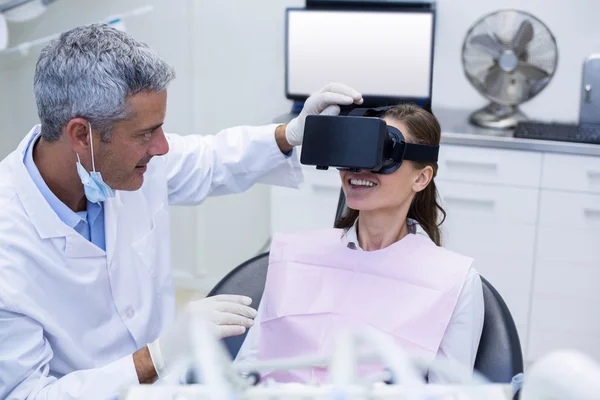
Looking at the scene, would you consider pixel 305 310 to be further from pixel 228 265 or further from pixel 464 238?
pixel 228 265

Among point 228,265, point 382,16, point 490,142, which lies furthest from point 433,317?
point 228,265

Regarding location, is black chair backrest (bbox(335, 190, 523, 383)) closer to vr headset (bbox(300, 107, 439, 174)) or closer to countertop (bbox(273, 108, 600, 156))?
vr headset (bbox(300, 107, 439, 174))

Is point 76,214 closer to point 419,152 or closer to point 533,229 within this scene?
point 419,152

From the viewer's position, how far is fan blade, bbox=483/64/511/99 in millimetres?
2805

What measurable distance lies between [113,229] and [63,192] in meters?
0.13

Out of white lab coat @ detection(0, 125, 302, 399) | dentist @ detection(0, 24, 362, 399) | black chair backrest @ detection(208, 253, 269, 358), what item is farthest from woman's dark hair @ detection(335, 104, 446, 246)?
white lab coat @ detection(0, 125, 302, 399)

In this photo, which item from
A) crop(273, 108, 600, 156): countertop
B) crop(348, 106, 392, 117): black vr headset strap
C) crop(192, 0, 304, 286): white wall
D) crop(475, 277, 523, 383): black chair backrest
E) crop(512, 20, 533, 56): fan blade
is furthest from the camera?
crop(192, 0, 304, 286): white wall

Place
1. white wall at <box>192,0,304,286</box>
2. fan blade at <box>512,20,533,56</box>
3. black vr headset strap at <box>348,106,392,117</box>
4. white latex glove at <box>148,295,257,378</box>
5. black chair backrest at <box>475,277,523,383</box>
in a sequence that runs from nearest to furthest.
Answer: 1. white latex glove at <box>148,295,257,378</box>
2. black chair backrest at <box>475,277,523,383</box>
3. black vr headset strap at <box>348,106,392,117</box>
4. fan blade at <box>512,20,533,56</box>
5. white wall at <box>192,0,304,286</box>

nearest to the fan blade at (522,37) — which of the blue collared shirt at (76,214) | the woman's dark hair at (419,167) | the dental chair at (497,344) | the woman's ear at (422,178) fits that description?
the woman's dark hair at (419,167)

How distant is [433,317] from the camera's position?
1.52m

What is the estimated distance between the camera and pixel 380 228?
1677 millimetres

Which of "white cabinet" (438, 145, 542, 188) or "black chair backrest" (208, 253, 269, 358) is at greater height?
"white cabinet" (438, 145, 542, 188)

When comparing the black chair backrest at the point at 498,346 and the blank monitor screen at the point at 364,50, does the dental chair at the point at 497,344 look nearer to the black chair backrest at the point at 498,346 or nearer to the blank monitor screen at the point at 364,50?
the black chair backrest at the point at 498,346

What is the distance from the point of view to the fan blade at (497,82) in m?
2.80
